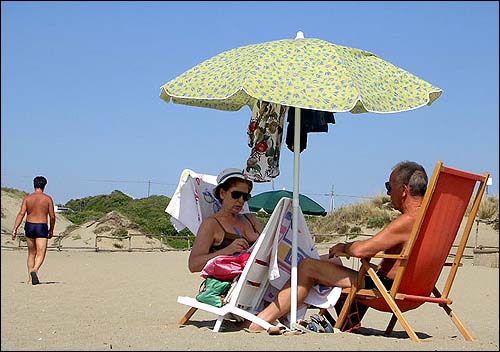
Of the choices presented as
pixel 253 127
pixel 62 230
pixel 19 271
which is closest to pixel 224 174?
pixel 253 127

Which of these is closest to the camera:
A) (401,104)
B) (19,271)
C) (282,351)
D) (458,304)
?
(282,351)

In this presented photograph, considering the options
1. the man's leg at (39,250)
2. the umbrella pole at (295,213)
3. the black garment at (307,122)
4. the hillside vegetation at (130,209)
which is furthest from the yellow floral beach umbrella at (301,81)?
the hillside vegetation at (130,209)

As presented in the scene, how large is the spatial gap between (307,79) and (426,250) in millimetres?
1305

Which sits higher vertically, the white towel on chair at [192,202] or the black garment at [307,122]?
the black garment at [307,122]

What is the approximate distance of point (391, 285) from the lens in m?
4.86

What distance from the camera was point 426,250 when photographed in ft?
15.5

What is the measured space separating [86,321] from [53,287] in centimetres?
364

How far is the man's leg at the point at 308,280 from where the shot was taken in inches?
193

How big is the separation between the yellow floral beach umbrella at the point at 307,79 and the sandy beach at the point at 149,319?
1.41 metres

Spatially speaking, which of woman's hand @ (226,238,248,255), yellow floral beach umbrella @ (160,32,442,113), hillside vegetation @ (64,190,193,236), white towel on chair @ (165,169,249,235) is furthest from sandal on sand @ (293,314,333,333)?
hillside vegetation @ (64,190,193,236)

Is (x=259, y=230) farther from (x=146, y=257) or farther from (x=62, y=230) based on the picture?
(x=62, y=230)

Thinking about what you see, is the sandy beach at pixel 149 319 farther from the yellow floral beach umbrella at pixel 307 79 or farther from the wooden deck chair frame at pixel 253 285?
the yellow floral beach umbrella at pixel 307 79

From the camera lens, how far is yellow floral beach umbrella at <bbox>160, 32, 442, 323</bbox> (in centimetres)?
447

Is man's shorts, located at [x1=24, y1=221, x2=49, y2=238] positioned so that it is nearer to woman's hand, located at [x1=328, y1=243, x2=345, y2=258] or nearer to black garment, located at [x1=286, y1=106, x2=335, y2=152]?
black garment, located at [x1=286, y1=106, x2=335, y2=152]
